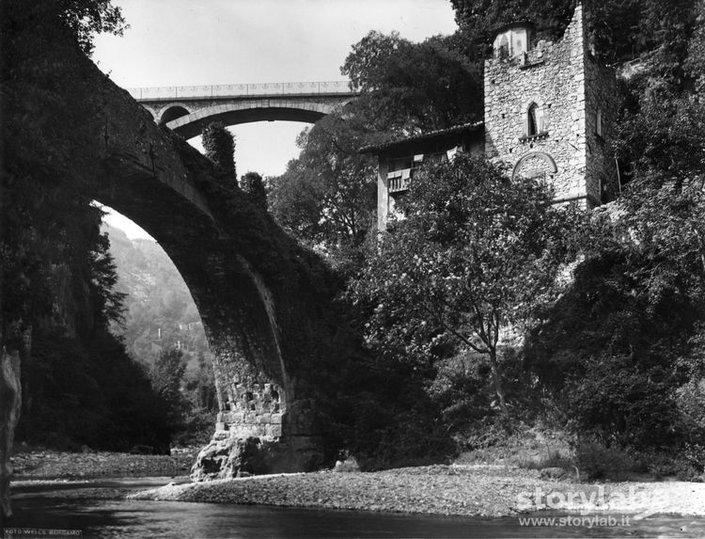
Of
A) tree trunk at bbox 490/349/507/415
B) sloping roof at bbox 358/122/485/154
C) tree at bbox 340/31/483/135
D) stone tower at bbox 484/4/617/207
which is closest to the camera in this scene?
tree trunk at bbox 490/349/507/415

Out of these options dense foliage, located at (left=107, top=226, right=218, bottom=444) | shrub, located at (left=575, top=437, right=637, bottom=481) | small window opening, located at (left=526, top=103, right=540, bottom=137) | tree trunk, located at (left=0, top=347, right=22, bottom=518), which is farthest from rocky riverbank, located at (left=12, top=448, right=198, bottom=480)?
small window opening, located at (left=526, top=103, right=540, bottom=137)

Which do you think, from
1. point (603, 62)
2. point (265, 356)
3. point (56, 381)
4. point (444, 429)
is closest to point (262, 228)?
point (265, 356)

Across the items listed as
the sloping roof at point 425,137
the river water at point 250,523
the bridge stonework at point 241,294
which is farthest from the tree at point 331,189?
the river water at point 250,523

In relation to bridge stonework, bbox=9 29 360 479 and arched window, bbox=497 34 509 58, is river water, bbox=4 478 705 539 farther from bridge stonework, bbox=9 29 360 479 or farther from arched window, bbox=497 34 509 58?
arched window, bbox=497 34 509 58

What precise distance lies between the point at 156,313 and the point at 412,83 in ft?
383

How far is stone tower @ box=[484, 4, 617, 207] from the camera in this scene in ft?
89.3

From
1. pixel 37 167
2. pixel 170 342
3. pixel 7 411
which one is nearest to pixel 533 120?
pixel 37 167

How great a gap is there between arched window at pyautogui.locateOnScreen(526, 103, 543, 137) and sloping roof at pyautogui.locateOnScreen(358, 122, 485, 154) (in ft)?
5.46

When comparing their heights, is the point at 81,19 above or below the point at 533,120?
below

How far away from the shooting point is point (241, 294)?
22156mm

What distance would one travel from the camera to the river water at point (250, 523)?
452 inches

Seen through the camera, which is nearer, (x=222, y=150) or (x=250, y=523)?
(x=250, y=523)

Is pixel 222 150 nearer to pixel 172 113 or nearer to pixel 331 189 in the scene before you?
pixel 331 189

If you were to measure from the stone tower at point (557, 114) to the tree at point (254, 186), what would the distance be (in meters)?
8.95
